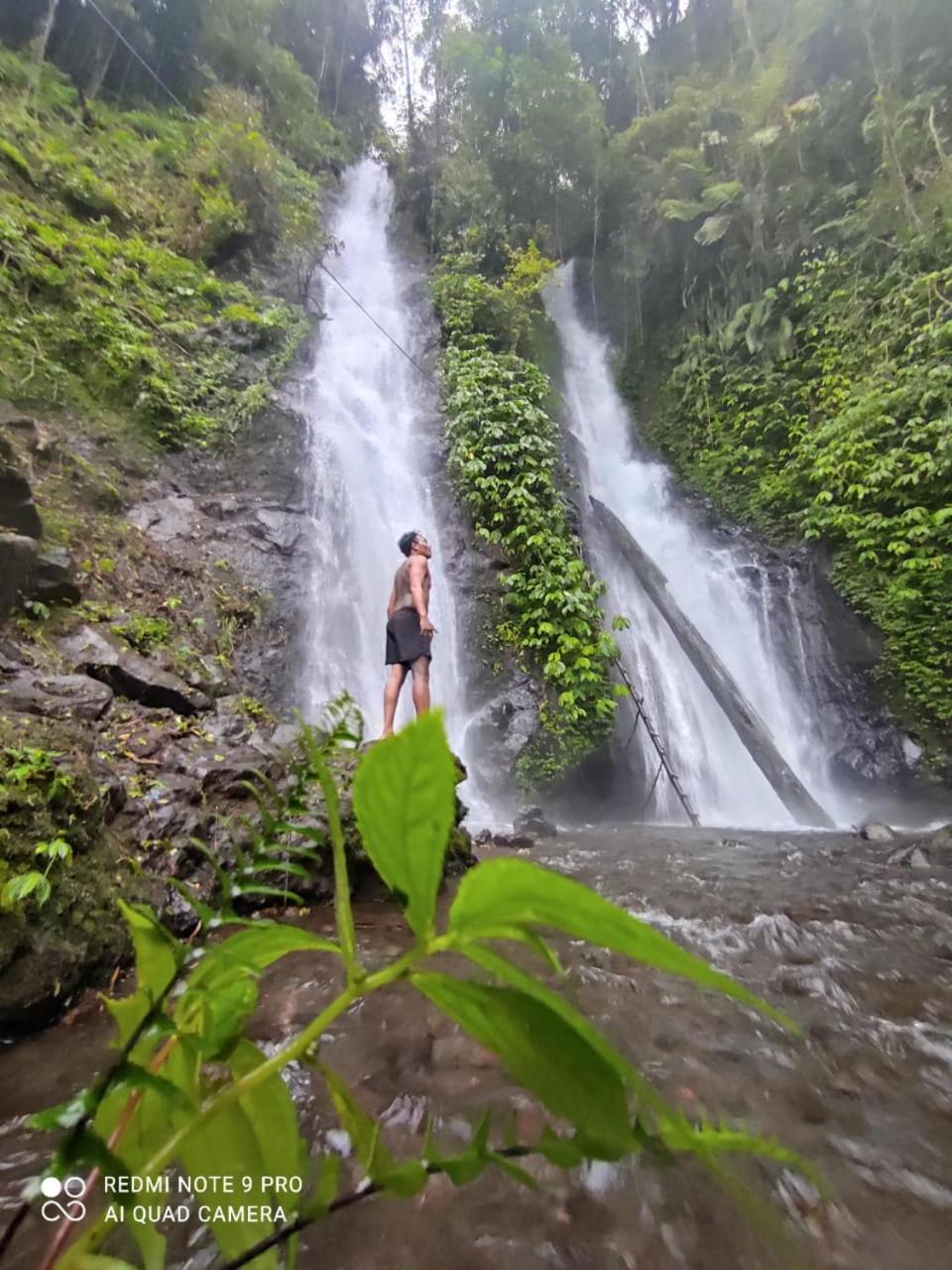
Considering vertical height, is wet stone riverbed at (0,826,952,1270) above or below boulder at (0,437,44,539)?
below

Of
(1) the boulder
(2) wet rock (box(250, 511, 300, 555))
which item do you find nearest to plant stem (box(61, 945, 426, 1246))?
(1) the boulder

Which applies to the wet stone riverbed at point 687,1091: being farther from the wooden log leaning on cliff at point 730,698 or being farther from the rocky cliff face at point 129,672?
the wooden log leaning on cliff at point 730,698

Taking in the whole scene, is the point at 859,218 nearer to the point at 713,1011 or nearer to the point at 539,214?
the point at 539,214

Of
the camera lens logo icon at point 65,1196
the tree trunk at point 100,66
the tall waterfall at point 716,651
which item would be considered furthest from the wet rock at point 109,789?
the tree trunk at point 100,66

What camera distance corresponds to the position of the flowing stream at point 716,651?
690 centimetres

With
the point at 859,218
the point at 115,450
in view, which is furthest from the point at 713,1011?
the point at 859,218

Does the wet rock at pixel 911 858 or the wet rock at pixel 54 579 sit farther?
the wet rock at pixel 54 579

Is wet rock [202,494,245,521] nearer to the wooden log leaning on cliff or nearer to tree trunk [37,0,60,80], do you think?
the wooden log leaning on cliff

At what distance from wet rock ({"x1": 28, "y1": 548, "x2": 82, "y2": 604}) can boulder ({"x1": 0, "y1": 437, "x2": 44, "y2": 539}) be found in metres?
0.18

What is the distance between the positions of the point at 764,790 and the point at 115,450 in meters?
8.25

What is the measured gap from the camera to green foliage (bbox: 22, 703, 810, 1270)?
0.34 m

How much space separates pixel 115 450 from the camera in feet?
22.8

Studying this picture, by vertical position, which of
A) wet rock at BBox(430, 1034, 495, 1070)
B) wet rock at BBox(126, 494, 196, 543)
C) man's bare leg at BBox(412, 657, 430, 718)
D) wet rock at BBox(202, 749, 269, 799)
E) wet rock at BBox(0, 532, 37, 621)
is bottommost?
wet rock at BBox(430, 1034, 495, 1070)

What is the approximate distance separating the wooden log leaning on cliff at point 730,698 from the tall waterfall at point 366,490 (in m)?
2.74
